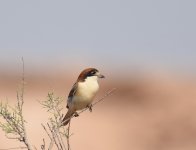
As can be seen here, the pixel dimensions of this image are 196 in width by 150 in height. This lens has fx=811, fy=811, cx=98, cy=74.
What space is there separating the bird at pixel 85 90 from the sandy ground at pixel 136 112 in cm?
2477

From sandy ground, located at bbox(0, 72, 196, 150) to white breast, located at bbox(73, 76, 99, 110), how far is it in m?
24.8

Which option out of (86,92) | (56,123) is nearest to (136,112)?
(86,92)

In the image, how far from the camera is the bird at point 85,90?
999 centimetres

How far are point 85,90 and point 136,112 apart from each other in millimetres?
27244

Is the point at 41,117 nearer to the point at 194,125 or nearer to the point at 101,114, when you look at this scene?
the point at 101,114

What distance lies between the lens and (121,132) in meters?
36.7

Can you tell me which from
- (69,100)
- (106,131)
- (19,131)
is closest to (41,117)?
(106,131)

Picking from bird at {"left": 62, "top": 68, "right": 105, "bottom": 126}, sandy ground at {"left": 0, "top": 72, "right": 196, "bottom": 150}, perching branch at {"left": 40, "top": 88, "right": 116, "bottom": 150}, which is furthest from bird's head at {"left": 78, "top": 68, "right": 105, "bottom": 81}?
sandy ground at {"left": 0, "top": 72, "right": 196, "bottom": 150}

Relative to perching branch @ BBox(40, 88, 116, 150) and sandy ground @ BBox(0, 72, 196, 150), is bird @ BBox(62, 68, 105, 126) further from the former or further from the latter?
sandy ground @ BBox(0, 72, 196, 150)

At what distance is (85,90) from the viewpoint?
1005cm

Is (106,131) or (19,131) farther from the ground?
(19,131)

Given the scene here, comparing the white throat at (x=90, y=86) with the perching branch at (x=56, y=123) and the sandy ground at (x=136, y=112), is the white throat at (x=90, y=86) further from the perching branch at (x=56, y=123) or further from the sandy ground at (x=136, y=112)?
the sandy ground at (x=136, y=112)

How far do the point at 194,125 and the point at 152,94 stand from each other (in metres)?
2.54

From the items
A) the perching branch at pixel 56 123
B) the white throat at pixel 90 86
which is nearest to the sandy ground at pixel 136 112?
the white throat at pixel 90 86
